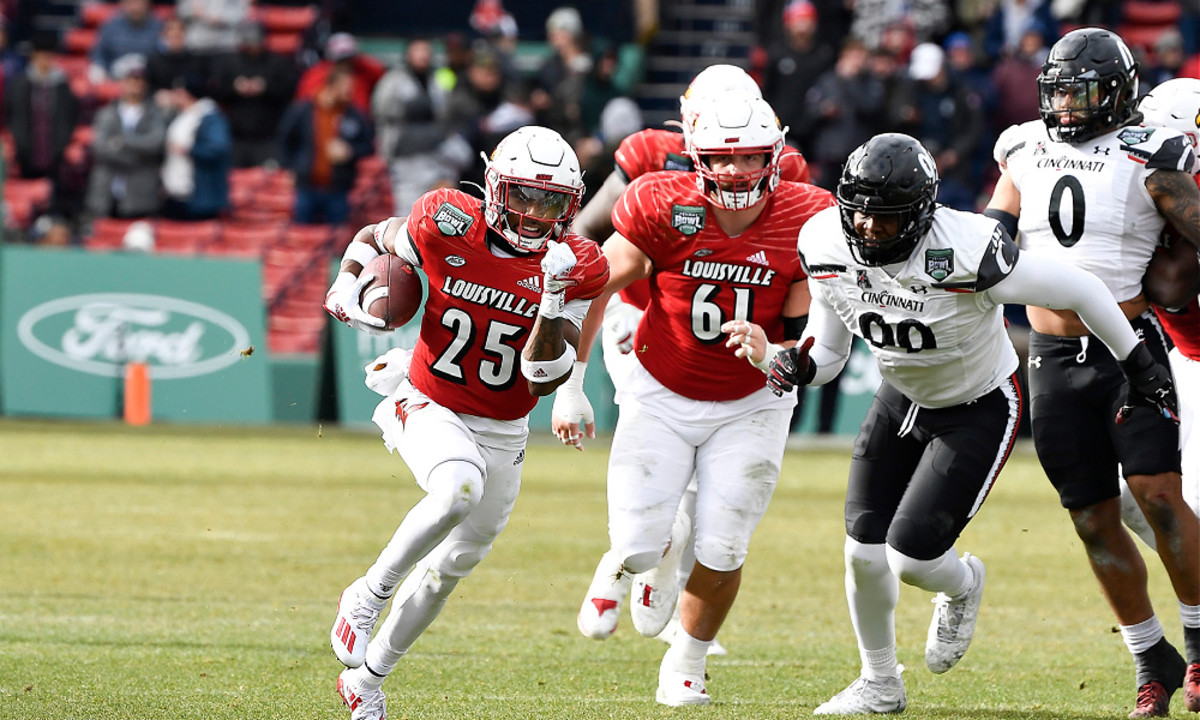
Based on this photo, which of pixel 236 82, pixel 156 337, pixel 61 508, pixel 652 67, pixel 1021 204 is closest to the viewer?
pixel 1021 204

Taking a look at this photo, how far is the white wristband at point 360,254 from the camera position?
5.93 metres

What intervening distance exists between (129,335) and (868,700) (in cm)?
1035

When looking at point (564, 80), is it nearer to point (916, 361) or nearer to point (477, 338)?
point (477, 338)

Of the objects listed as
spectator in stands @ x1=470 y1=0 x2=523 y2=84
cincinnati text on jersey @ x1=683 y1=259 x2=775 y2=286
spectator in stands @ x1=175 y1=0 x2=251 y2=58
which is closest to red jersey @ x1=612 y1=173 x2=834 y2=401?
cincinnati text on jersey @ x1=683 y1=259 x2=775 y2=286

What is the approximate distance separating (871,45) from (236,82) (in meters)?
6.50

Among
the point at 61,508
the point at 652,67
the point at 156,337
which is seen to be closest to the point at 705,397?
the point at 61,508

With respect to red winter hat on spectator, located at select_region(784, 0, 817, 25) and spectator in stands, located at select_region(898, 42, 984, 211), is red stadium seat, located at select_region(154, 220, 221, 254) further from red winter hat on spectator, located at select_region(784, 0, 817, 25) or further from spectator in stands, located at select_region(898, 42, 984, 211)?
spectator in stands, located at select_region(898, 42, 984, 211)

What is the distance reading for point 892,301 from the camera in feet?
17.9

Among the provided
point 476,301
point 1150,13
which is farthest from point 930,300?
point 1150,13

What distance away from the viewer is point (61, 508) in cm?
1057

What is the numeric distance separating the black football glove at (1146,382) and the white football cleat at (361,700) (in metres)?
2.63

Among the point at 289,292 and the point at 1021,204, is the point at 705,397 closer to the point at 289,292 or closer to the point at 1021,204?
the point at 1021,204

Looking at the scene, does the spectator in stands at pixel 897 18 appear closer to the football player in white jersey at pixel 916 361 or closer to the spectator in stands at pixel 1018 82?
the spectator in stands at pixel 1018 82

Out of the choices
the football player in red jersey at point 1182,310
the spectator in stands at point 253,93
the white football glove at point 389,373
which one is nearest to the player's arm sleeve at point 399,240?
the white football glove at point 389,373
